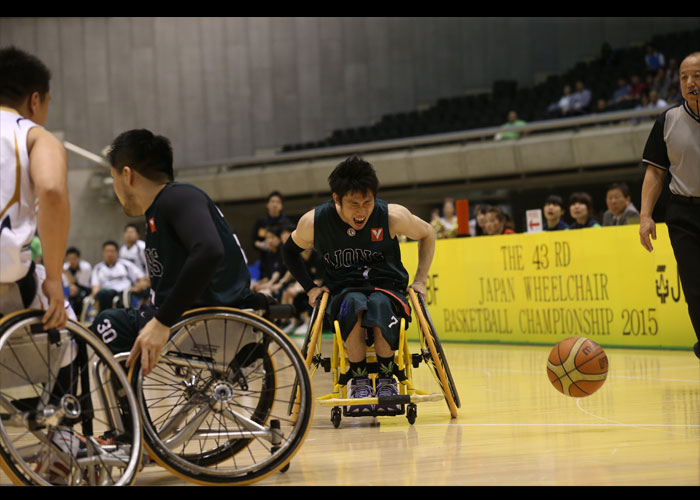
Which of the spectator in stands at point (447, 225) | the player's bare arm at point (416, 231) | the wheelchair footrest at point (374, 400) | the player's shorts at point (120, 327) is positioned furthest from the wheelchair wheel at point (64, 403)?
the spectator in stands at point (447, 225)

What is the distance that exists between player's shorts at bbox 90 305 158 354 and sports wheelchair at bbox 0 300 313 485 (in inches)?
11.0

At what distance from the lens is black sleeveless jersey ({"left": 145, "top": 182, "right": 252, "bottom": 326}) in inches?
107

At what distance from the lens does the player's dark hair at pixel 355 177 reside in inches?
166

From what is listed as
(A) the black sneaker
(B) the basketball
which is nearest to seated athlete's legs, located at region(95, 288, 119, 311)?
(A) the black sneaker

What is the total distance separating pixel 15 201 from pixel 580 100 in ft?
45.9

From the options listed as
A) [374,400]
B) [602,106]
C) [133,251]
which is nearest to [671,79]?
[602,106]

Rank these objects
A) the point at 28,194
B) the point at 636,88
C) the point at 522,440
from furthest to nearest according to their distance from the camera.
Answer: the point at 636,88 < the point at 522,440 < the point at 28,194

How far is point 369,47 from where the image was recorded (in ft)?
65.4

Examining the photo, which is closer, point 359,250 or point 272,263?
point 359,250

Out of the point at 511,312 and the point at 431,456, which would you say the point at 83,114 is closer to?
the point at 511,312

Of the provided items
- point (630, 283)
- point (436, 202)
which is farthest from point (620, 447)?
point (436, 202)

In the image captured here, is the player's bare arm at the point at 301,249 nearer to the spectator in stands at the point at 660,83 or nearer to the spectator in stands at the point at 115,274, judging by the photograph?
the spectator in stands at the point at 115,274

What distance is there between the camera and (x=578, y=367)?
4.55 meters

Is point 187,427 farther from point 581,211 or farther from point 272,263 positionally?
point 272,263
